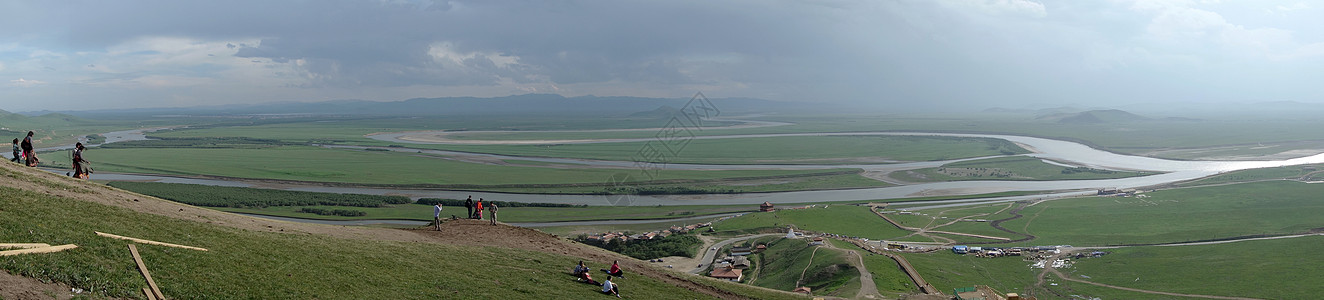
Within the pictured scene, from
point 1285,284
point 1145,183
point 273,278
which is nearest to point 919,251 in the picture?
point 1285,284

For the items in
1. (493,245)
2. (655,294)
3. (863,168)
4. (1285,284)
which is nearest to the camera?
(655,294)

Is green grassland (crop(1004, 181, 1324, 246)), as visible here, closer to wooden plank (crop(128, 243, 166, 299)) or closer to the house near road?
the house near road

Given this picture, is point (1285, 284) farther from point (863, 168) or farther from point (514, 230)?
point (863, 168)

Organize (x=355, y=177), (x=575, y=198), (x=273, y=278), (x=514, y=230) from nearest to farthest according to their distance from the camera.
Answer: (x=273, y=278)
(x=514, y=230)
(x=575, y=198)
(x=355, y=177)

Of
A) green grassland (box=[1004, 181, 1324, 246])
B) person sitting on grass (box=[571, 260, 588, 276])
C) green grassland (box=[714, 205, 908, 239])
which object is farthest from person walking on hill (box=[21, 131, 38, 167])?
green grassland (box=[1004, 181, 1324, 246])

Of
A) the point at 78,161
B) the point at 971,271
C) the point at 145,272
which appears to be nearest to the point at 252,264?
the point at 145,272

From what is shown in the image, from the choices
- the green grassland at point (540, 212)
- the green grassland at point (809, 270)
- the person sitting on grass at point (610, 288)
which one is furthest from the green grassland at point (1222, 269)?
the green grassland at point (540, 212)
